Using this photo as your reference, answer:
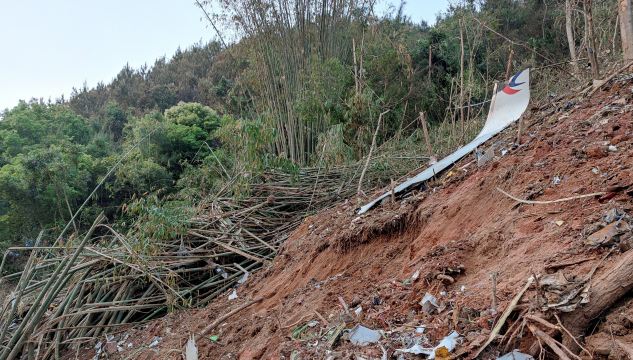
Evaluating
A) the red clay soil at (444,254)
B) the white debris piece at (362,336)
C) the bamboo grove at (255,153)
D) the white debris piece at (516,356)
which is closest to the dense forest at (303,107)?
the bamboo grove at (255,153)

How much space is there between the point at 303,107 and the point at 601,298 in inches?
204

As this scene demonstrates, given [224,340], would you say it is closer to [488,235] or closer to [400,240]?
[400,240]

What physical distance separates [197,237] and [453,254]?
283 centimetres

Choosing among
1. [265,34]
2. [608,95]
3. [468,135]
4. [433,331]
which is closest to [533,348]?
[433,331]

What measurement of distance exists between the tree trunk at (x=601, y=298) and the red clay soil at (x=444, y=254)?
7 centimetres

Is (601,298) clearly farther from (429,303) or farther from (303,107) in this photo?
(303,107)

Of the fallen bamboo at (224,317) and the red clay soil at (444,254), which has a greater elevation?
the red clay soil at (444,254)

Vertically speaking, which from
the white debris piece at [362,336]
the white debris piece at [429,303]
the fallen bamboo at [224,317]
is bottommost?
the fallen bamboo at [224,317]

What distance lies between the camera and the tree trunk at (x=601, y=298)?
1251mm

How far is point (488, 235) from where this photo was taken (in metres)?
2.03

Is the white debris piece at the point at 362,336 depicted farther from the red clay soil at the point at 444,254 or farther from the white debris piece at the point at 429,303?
the white debris piece at the point at 429,303

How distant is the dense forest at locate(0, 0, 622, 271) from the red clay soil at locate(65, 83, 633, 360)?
933mm

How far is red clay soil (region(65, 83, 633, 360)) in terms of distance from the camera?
63.4 inches

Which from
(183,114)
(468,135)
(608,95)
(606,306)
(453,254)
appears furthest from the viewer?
(183,114)
